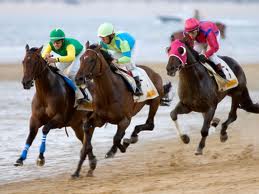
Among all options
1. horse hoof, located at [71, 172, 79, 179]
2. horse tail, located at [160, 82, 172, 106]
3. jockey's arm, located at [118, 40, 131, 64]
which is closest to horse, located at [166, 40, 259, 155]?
jockey's arm, located at [118, 40, 131, 64]

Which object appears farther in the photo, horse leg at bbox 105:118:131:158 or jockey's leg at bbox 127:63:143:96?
jockey's leg at bbox 127:63:143:96

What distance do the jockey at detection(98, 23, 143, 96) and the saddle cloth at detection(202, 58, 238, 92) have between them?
123 cm

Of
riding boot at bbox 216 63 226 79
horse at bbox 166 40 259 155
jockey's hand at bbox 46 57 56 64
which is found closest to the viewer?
jockey's hand at bbox 46 57 56 64

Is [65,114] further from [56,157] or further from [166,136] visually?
[166,136]

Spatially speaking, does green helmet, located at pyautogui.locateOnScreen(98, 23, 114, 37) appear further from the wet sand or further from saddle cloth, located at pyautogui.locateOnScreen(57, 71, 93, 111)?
the wet sand

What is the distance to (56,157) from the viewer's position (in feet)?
48.7

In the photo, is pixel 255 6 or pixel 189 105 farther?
pixel 255 6

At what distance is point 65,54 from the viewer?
537 inches

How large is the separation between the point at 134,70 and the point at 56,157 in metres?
2.08

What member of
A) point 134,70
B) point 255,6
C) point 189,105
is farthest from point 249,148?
point 255,6

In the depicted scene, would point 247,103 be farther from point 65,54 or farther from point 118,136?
point 118,136

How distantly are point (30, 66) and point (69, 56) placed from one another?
84cm

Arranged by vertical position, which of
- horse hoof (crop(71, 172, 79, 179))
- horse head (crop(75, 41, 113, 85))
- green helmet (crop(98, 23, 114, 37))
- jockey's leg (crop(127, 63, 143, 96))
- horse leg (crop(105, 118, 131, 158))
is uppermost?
green helmet (crop(98, 23, 114, 37))

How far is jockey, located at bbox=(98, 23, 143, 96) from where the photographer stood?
13039 millimetres
